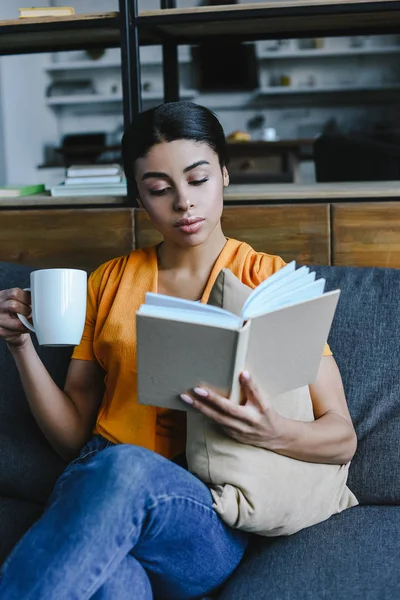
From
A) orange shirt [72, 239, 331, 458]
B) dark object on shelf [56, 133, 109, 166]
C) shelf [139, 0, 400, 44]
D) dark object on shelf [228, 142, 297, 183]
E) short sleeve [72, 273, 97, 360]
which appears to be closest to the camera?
orange shirt [72, 239, 331, 458]

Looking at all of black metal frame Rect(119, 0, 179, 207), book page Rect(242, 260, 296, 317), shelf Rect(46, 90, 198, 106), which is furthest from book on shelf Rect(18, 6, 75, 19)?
shelf Rect(46, 90, 198, 106)

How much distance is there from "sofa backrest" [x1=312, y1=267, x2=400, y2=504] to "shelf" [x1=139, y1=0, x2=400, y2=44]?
2.04ft

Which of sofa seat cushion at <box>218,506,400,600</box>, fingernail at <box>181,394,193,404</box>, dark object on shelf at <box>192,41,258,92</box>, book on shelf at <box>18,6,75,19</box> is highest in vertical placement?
dark object on shelf at <box>192,41,258,92</box>

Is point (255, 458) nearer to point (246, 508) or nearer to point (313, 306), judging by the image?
point (246, 508)

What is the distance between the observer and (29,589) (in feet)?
3.14

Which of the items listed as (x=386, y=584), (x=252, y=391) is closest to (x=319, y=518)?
(x=386, y=584)

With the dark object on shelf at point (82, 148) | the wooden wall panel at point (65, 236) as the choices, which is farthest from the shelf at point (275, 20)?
the dark object on shelf at point (82, 148)

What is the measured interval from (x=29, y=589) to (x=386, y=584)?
21.0 inches

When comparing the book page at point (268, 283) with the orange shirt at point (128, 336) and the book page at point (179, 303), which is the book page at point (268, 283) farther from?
the orange shirt at point (128, 336)

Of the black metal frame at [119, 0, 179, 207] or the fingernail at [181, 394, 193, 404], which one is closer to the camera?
the fingernail at [181, 394, 193, 404]

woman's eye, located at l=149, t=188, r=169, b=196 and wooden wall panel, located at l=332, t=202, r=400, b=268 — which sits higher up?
woman's eye, located at l=149, t=188, r=169, b=196

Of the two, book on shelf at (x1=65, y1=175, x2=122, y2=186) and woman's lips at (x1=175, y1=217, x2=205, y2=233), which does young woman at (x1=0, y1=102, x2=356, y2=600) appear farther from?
book on shelf at (x1=65, y1=175, x2=122, y2=186)

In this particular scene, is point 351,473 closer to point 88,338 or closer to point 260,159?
point 88,338

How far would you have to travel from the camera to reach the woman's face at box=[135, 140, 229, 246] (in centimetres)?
133
